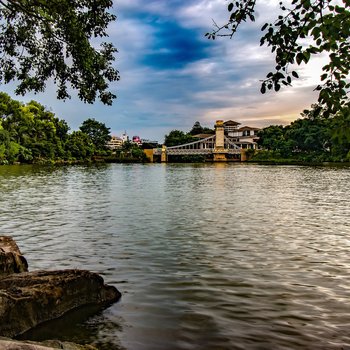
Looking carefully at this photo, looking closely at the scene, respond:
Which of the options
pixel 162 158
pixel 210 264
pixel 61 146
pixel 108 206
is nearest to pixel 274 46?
pixel 210 264

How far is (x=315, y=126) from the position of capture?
113 metres

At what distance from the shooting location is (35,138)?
298 ft

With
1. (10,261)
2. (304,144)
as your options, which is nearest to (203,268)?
(10,261)

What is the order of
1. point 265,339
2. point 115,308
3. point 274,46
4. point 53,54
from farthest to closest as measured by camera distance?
1. point 53,54
2. point 115,308
3. point 265,339
4. point 274,46

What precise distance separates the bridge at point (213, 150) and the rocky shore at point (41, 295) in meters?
149

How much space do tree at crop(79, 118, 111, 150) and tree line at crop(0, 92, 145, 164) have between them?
67.8 ft

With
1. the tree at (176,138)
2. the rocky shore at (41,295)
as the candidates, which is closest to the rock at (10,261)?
the rocky shore at (41,295)

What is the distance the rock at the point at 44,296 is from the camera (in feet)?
19.5

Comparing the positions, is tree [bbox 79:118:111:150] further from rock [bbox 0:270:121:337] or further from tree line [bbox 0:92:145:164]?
rock [bbox 0:270:121:337]

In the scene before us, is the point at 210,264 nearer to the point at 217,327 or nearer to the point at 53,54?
the point at 217,327

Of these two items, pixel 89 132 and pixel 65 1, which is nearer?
pixel 65 1

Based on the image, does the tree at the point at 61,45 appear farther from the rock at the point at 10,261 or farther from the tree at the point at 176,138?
the tree at the point at 176,138

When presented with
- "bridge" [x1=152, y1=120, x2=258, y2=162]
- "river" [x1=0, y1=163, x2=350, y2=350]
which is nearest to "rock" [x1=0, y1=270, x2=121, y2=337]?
"river" [x1=0, y1=163, x2=350, y2=350]

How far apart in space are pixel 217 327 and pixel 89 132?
16715cm
